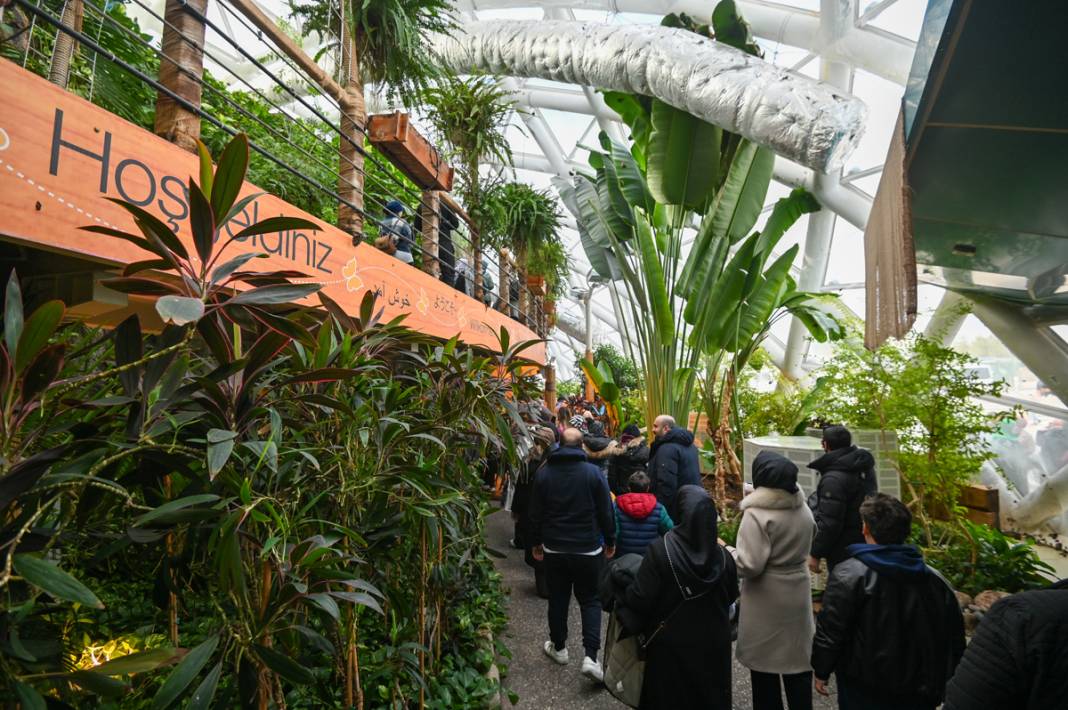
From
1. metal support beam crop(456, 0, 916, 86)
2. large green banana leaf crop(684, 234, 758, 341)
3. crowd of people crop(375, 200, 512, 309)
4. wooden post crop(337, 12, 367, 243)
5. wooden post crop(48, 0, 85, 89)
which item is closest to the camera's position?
wooden post crop(48, 0, 85, 89)

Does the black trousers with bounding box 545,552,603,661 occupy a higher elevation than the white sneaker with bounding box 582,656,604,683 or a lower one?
higher

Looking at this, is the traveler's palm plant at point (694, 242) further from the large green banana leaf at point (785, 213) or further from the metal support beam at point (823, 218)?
the metal support beam at point (823, 218)

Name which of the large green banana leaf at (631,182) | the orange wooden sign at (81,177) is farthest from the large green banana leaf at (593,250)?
the orange wooden sign at (81,177)

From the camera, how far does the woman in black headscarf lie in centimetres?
220

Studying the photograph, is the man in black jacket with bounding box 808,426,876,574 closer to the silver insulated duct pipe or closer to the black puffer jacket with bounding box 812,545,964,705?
the black puffer jacket with bounding box 812,545,964,705

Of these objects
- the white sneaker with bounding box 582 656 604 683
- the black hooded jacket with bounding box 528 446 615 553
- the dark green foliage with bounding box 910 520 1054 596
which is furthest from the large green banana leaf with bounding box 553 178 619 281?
the white sneaker with bounding box 582 656 604 683

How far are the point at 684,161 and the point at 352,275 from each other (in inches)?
169

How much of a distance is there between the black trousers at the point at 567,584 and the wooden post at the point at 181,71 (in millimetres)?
3067

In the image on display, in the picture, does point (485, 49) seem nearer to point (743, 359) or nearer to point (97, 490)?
point (743, 359)

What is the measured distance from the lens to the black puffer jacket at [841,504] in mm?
3305

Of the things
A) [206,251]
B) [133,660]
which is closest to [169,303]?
[206,251]

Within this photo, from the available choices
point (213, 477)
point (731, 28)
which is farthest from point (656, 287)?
point (213, 477)

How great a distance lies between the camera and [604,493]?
3.46 meters

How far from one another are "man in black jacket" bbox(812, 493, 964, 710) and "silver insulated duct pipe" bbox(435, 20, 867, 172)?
14.7 feet
